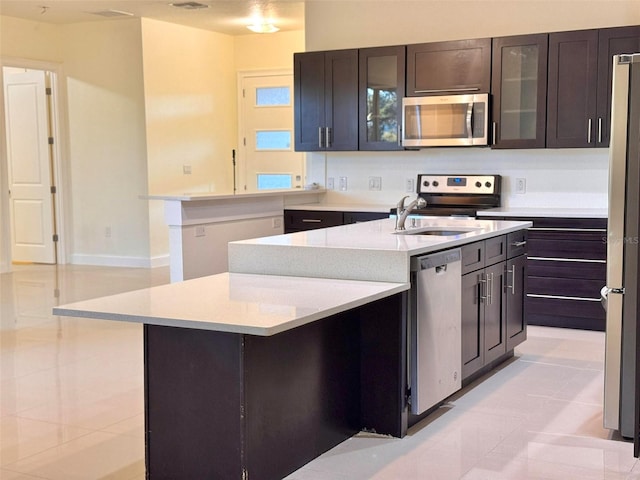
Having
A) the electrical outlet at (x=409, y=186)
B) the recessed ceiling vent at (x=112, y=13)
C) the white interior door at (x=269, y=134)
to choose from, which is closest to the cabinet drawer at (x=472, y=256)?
the electrical outlet at (x=409, y=186)

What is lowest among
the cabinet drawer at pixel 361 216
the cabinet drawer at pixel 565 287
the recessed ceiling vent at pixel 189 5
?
the cabinet drawer at pixel 565 287

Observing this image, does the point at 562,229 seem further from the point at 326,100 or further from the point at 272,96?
the point at 272,96

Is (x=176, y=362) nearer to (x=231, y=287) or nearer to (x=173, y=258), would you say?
(x=231, y=287)

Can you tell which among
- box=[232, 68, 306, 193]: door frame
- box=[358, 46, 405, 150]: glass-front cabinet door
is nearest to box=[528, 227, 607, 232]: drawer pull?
box=[358, 46, 405, 150]: glass-front cabinet door

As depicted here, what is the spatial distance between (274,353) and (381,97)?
13.5ft

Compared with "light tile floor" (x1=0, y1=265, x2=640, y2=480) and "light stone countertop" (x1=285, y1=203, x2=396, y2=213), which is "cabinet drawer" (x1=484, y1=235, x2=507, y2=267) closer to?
"light tile floor" (x1=0, y1=265, x2=640, y2=480)

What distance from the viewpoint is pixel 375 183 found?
7180 millimetres

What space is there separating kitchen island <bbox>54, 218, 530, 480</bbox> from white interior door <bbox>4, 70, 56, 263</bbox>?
239 inches

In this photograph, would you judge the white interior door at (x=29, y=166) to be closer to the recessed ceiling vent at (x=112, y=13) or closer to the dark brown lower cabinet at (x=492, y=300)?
the recessed ceiling vent at (x=112, y=13)

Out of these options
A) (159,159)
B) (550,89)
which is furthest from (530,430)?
(159,159)

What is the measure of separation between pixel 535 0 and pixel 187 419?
4763 mm

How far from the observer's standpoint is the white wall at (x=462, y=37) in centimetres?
616

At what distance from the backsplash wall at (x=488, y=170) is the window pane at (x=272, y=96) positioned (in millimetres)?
2252

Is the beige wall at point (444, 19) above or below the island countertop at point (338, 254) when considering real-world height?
above
